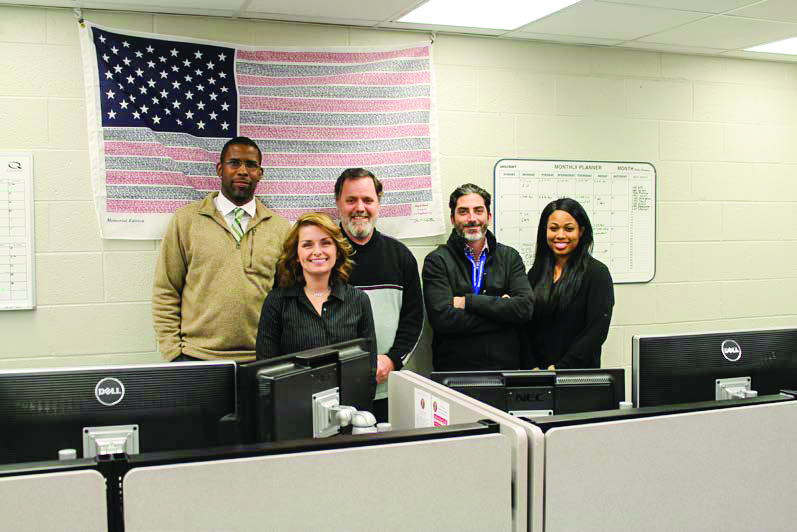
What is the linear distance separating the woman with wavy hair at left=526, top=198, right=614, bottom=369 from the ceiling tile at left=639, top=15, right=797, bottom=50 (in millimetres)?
1152

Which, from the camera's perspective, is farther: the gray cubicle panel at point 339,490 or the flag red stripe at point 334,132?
the flag red stripe at point 334,132

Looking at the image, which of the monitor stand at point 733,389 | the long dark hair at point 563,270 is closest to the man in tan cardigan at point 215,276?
the long dark hair at point 563,270

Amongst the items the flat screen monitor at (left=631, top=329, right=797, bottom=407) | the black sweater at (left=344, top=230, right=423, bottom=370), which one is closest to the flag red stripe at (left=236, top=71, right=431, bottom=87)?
the black sweater at (left=344, top=230, right=423, bottom=370)

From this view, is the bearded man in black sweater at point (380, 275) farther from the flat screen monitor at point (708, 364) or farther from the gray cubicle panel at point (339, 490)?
the gray cubicle panel at point (339, 490)

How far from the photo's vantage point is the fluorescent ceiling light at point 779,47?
412 cm

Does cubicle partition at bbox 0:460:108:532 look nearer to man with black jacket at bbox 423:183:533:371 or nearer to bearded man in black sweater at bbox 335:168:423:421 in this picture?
bearded man in black sweater at bbox 335:168:423:421

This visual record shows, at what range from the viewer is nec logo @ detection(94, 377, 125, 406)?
5.05ft

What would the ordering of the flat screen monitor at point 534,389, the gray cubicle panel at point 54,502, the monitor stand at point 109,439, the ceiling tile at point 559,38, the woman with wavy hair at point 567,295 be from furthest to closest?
the ceiling tile at point 559,38 < the woman with wavy hair at point 567,295 < the flat screen monitor at point 534,389 < the monitor stand at point 109,439 < the gray cubicle panel at point 54,502

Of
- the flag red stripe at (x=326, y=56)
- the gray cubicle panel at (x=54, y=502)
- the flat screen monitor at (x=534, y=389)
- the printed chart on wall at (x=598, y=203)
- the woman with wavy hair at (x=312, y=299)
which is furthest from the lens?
the printed chart on wall at (x=598, y=203)

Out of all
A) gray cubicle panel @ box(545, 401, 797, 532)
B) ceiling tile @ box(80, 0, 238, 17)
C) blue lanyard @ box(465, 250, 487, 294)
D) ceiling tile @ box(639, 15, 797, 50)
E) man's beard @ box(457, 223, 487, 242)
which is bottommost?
gray cubicle panel @ box(545, 401, 797, 532)

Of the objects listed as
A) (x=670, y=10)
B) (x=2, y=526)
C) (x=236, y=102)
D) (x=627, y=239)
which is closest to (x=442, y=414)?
(x=2, y=526)

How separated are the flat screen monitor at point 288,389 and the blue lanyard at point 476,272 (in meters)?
1.81

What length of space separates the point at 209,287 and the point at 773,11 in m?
2.92

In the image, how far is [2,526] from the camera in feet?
3.68
